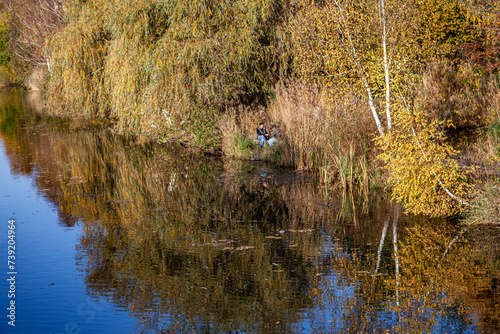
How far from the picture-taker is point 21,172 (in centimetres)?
1541

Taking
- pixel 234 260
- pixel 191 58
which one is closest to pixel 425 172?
pixel 234 260

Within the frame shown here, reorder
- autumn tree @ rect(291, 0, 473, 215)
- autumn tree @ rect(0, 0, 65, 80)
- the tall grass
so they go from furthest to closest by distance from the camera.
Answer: autumn tree @ rect(0, 0, 65, 80) → the tall grass → autumn tree @ rect(291, 0, 473, 215)

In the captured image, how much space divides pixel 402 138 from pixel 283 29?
8.99 meters

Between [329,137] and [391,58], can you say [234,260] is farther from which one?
[391,58]

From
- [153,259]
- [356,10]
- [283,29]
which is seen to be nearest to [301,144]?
[356,10]

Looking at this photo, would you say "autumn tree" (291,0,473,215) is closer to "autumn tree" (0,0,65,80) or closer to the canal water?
the canal water

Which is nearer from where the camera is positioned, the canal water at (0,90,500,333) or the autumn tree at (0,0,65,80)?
the canal water at (0,90,500,333)

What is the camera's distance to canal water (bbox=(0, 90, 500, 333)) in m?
6.20

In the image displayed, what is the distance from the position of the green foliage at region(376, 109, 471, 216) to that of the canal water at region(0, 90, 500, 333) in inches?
16.7

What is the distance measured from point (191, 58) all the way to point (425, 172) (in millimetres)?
9699

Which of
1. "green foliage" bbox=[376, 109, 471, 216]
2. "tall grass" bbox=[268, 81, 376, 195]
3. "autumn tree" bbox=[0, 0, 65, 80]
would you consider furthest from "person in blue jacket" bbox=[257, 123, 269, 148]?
"autumn tree" bbox=[0, 0, 65, 80]

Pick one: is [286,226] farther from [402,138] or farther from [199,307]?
[199,307]

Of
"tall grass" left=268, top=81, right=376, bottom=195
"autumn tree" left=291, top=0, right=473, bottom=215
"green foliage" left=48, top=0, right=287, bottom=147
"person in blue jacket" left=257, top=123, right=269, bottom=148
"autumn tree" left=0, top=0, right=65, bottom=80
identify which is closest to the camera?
"autumn tree" left=291, top=0, right=473, bottom=215

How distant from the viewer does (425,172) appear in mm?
9484
